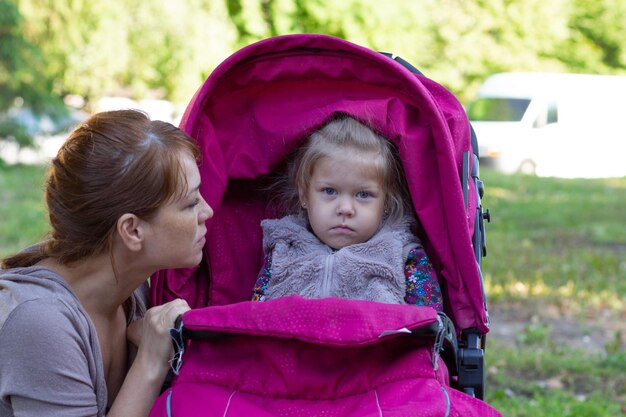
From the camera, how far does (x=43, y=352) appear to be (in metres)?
2.27

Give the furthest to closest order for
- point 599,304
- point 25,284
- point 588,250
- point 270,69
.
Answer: point 588,250
point 599,304
point 270,69
point 25,284

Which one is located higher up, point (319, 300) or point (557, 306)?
point (319, 300)

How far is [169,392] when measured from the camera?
7.50 feet

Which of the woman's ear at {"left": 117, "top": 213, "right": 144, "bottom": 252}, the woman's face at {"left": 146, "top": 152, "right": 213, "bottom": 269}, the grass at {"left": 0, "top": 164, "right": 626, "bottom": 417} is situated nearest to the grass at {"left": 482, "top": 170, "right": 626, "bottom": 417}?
the grass at {"left": 0, "top": 164, "right": 626, "bottom": 417}

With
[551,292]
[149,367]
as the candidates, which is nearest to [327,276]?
[149,367]

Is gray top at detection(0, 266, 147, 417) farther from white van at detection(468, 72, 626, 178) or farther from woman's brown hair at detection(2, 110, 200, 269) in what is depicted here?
white van at detection(468, 72, 626, 178)

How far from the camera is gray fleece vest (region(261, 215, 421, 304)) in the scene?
2828 millimetres

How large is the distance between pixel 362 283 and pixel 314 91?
745 mm

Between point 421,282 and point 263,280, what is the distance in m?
0.56

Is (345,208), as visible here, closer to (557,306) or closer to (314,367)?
(314,367)

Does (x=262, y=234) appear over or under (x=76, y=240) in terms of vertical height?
under

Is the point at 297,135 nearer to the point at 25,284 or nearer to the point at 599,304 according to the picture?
the point at 25,284

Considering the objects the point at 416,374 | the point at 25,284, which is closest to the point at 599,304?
the point at 416,374

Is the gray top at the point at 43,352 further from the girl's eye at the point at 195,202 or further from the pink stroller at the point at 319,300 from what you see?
the girl's eye at the point at 195,202
